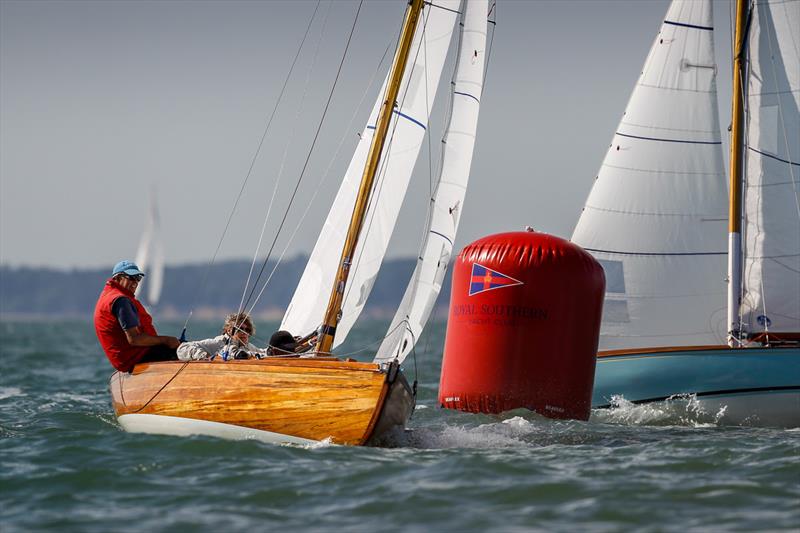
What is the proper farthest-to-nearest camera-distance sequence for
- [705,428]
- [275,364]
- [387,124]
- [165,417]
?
[705,428] → [387,124] → [165,417] → [275,364]

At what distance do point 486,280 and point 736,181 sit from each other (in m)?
4.94

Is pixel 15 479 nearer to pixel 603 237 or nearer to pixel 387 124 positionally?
pixel 387 124

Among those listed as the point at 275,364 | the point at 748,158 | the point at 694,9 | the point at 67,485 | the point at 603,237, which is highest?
the point at 694,9

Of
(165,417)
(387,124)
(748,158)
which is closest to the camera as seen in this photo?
(165,417)

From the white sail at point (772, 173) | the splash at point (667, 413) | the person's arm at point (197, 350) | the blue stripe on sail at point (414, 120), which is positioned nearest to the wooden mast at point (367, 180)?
the blue stripe on sail at point (414, 120)

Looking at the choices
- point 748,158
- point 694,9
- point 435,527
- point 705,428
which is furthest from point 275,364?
point 694,9

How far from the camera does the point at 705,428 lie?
39.9 feet

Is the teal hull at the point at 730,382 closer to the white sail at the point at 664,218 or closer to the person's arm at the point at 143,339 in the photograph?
the white sail at the point at 664,218

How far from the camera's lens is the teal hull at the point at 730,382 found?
12.6m

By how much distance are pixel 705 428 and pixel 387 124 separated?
4.65 m

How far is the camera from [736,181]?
14.1m

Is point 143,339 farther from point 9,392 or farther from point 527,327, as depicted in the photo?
point 9,392

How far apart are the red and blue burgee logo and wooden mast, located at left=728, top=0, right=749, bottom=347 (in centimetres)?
443

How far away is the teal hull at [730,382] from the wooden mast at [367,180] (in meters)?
3.90
